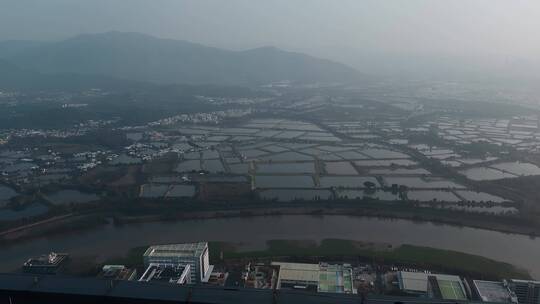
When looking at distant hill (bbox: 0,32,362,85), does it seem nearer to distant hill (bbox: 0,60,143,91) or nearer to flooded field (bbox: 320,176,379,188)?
distant hill (bbox: 0,60,143,91)

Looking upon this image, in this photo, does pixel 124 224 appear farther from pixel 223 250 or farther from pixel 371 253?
pixel 371 253

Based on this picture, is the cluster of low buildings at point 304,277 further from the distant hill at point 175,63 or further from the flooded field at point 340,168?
the distant hill at point 175,63

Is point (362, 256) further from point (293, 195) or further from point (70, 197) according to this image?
point (70, 197)

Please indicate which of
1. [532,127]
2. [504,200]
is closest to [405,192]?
[504,200]

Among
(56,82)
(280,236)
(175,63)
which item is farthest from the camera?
(175,63)

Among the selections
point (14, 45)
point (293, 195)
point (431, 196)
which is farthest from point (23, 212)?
point (14, 45)

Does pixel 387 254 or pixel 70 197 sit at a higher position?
pixel 387 254
